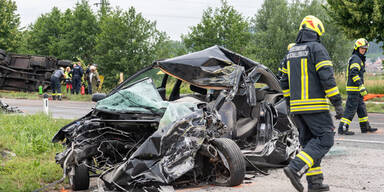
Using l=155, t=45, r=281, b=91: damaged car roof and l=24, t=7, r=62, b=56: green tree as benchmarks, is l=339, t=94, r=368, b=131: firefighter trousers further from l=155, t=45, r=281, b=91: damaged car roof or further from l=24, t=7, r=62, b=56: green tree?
l=24, t=7, r=62, b=56: green tree

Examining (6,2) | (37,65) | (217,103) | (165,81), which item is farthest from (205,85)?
(6,2)

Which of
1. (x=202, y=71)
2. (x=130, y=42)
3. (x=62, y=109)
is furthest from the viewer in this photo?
(x=130, y=42)

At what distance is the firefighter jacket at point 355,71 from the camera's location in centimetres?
909

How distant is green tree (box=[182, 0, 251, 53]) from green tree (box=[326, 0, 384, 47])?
712 centimetres

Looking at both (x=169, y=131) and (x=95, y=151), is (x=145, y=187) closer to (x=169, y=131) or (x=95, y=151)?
(x=169, y=131)

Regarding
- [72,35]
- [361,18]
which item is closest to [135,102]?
[361,18]

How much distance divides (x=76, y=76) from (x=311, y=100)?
19.2 metres

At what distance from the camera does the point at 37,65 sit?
24.8 m

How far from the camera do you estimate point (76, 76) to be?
894 inches

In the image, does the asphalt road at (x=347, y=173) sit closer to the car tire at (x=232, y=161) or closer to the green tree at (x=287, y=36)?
the car tire at (x=232, y=161)

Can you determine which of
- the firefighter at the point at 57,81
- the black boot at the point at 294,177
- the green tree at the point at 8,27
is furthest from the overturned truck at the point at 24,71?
the black boot at the point at 294,177

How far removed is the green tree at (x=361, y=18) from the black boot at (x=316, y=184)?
484 inches

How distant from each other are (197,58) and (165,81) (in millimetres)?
955

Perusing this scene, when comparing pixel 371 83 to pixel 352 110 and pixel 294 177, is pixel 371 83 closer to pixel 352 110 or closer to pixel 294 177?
pixel 352 110
